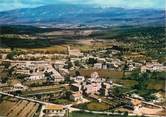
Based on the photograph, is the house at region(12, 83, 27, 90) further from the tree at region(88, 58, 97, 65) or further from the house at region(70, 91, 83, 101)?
the tree at region(88, 58, 97, 65)

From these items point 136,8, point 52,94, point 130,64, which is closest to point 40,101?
point 52,94

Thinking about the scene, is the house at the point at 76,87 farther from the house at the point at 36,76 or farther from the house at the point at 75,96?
the house at the point at 36,76

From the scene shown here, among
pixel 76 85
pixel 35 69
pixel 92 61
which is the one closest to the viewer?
pixel 76 85

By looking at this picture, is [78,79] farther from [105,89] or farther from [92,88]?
[105,89]

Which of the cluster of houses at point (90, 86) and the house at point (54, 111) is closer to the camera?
the house at point (54, 111)

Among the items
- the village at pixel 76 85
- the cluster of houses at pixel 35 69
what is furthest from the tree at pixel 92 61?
the cluster of houses at pixel 35 69

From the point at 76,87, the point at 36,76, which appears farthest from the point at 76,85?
the point at 36,76
